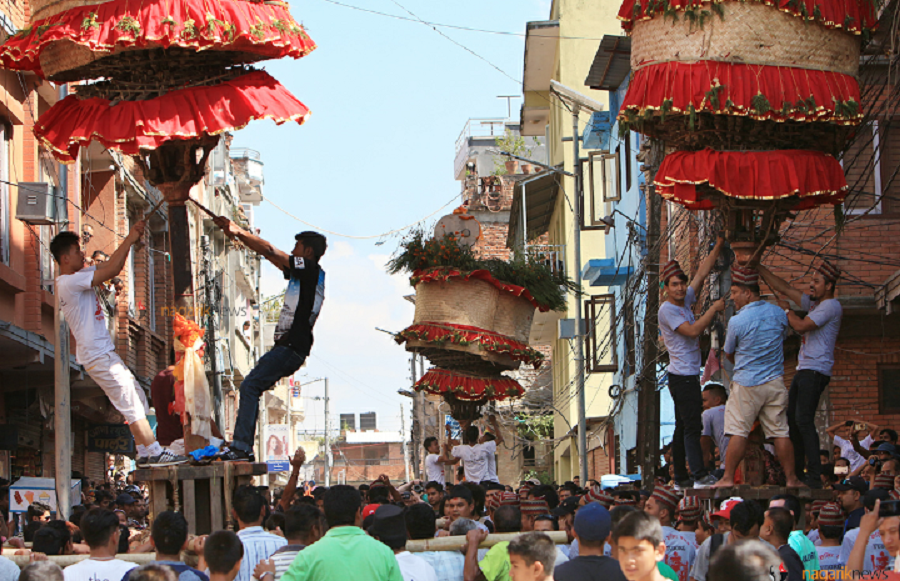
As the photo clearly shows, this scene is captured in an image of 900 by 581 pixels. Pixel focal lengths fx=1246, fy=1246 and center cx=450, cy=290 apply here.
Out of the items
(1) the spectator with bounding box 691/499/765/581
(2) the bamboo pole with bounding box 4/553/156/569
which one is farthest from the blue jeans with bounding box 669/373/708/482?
(2) the bamboo pole with bounding box 4/553/156/569

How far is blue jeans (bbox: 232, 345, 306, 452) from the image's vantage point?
1051 cm

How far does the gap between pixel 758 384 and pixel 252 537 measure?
4726 millimetres

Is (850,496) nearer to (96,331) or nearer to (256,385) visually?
(256,385)

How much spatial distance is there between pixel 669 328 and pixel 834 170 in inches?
79.7

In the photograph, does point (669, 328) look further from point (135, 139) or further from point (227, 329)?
point (227, 329)

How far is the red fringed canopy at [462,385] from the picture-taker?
20.2 m

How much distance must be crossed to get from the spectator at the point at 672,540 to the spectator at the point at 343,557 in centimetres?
281

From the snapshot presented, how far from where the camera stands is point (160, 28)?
9906mm

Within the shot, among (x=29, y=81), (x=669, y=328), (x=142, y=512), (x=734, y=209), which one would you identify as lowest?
(x=142, y=512)

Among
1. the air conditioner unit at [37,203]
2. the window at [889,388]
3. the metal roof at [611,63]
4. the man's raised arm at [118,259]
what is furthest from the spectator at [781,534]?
the metal roof at [611,63]

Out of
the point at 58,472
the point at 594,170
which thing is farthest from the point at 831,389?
the point at 594,170

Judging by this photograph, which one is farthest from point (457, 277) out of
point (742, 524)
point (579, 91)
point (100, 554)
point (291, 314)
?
point (579, 91)

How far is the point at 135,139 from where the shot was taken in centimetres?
1009

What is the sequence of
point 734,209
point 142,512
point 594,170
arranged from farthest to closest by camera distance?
point 594,170 < point 142,512 < point 734,209
